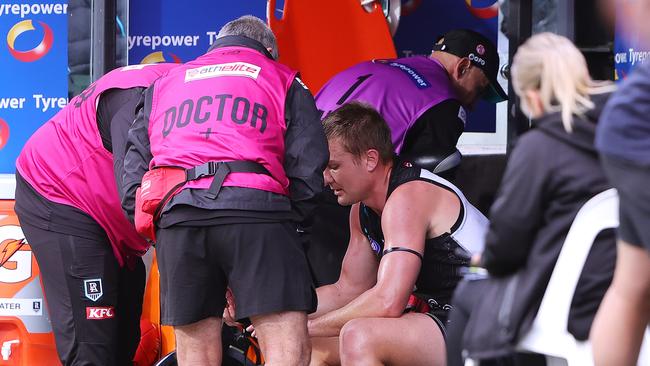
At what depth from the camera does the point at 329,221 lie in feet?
16.0

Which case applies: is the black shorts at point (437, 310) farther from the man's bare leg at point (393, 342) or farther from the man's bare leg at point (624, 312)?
the man's bare leg at point (624, 312)

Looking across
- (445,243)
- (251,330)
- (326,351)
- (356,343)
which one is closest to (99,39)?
(251,330)

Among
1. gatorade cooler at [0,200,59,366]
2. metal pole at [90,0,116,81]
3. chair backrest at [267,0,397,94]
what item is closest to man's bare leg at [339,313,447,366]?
gatorade cooler at [0,200,59,366]

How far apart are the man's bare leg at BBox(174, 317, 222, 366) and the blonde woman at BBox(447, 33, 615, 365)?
1.27 m

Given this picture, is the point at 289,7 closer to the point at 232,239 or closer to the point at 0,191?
the point at 0,191

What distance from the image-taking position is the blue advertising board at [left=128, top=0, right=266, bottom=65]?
5723mm

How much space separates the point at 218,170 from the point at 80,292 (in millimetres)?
1015

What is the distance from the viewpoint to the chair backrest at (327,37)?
570 cm

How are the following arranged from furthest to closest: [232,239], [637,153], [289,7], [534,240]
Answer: [289,7] < [232,239] < [534,240] < [637,153]

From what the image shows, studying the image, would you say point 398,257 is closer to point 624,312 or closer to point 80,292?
point 80,292

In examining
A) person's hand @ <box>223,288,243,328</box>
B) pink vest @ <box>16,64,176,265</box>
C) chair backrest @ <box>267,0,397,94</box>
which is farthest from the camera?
chair backrest @ <box>267,0,397,94</box>

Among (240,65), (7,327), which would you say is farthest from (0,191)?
(240,65)

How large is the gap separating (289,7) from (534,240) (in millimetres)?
3244

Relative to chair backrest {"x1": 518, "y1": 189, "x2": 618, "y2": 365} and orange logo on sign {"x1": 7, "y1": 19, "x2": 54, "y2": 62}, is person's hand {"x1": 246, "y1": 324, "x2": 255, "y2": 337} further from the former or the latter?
orange logo on sign {"x1": 7, "y1": 19, "x2": 54, "y2": 62}
